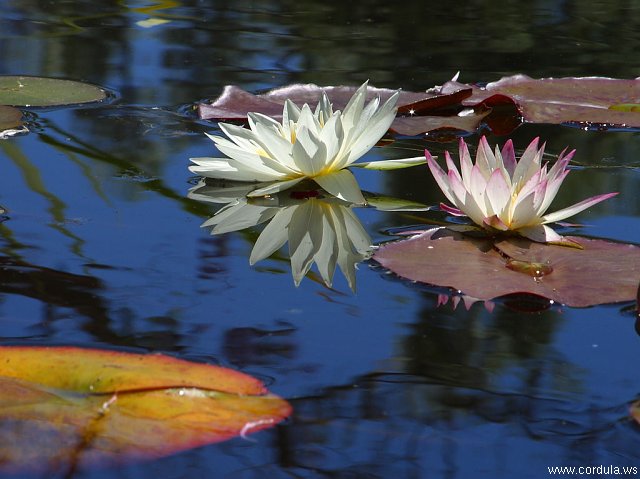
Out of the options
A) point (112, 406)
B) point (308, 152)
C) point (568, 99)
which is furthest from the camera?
point (568, 99)

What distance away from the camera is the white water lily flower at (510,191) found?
1591 millimetres

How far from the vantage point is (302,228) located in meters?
1.71

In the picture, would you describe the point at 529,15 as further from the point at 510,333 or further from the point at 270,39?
the point at 510,333

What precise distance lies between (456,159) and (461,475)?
4.04 ft

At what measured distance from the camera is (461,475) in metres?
1.00

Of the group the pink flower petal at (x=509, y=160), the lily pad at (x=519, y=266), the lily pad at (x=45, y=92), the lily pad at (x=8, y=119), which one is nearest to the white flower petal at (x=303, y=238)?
the lily pad at (x=519, y=266)

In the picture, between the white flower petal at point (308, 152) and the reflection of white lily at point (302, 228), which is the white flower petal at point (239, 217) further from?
the white flower petal at point (308, 152)

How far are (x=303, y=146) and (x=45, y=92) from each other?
950 mm

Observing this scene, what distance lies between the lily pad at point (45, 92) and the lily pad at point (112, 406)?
1.33 meters

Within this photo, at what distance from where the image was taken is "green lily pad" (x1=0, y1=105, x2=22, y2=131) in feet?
7.27

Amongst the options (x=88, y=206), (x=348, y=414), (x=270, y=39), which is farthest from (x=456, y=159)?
(x=270, y=39)

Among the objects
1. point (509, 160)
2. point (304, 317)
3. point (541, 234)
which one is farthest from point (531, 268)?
point (304, 317)

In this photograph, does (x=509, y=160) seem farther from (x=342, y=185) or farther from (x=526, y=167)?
(x=342, y=185)

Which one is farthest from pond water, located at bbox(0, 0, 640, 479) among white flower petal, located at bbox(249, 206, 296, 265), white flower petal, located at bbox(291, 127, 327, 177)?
white flower petal, located at bbox(291, 127, 327, 177)
